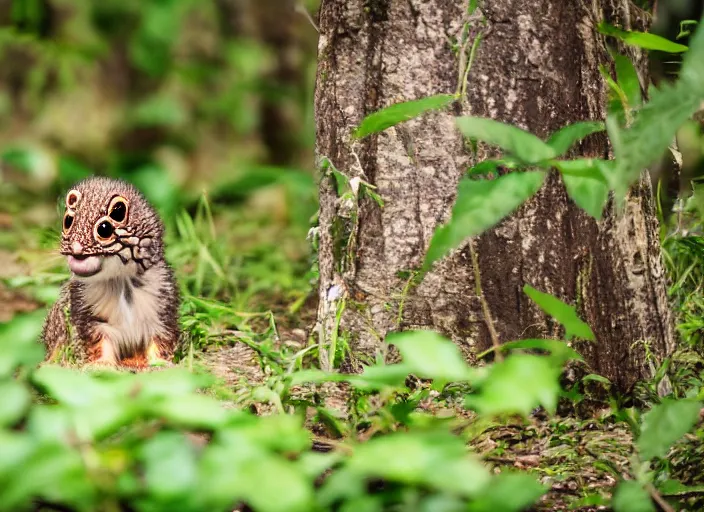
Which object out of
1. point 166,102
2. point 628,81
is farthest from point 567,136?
point 166,102

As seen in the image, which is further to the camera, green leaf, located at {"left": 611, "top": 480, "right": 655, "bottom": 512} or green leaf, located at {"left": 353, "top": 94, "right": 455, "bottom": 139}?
green leaf, located at {"left": 353, "top": 94, "right": 455, "bottom": 139}

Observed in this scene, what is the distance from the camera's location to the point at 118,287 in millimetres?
3016

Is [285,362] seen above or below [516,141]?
below

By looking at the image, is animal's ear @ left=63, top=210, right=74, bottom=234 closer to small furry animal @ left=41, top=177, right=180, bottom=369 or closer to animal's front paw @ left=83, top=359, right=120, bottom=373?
small furry animal @ left=41, top=177, right=180, bottom=369

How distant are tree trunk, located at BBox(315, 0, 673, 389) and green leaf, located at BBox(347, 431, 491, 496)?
3.86ft

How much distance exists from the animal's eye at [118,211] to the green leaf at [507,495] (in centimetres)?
169

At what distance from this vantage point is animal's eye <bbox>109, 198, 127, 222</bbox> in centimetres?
291

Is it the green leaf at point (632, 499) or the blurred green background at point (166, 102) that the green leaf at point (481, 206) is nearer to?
the green leaf at point (632, 499)

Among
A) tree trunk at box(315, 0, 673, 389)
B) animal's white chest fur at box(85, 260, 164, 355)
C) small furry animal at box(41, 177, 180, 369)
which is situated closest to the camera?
tree trunk at box(315, 0, 673, 389)

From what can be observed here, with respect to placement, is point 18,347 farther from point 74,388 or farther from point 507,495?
point 507,495

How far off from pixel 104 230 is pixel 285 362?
0.69 meters

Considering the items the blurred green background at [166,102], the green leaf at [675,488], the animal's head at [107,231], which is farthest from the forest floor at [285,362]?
the blurred green background at [166,102]

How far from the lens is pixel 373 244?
2.79 meters

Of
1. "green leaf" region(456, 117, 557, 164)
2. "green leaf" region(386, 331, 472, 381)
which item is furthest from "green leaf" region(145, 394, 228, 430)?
"green leaf" region(456, 117, 557, 164)
